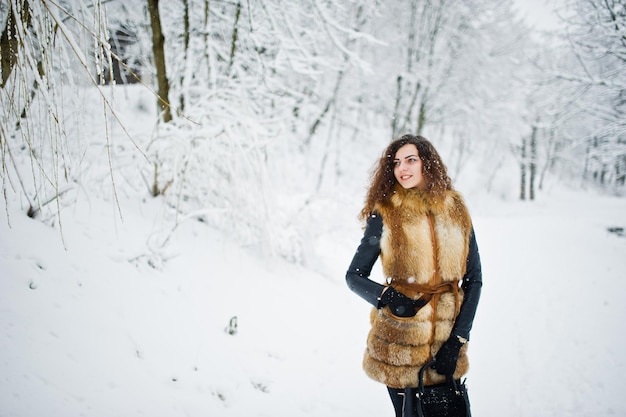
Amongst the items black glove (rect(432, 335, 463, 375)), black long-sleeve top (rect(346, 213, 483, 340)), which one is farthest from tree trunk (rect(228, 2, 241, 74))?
black glove (rect(432, 335, 463, 375))

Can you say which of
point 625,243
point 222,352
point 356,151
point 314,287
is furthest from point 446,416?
point 356,151

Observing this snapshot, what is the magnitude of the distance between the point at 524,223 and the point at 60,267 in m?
13.7

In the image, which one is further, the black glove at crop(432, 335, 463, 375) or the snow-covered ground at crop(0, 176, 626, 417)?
the snow-covered ground at crop(0, 176, 626, 417)

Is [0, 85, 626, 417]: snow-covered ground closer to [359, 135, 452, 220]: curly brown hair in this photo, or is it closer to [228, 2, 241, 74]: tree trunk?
[228, 2, 241, 74]: tree trunk

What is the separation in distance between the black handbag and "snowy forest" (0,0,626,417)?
4.55 feet

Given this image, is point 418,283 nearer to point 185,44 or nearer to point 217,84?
point 217,84

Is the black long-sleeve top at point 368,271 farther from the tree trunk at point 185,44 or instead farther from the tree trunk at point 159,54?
the tree trunk at point 185,44

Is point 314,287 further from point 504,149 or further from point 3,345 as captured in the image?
point 504,149

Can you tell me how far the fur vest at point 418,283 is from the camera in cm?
151

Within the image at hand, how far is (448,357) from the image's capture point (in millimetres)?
1481

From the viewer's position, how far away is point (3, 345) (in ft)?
5.14

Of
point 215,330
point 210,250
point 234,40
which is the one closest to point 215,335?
point 215,330

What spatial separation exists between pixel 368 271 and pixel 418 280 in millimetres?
294

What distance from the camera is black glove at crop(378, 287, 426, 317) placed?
4.89ft
